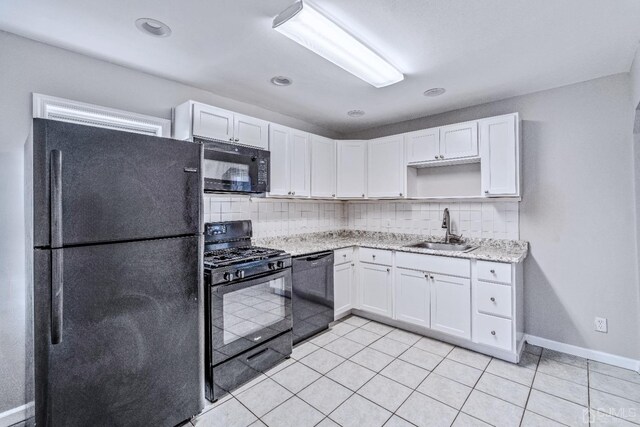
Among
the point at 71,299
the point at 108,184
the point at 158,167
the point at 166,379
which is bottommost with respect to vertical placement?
the point at 166,379

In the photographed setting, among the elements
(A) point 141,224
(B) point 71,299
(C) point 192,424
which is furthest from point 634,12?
(C) point 192,424

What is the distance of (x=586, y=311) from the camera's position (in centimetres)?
264

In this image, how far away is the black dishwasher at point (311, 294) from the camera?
2818mm

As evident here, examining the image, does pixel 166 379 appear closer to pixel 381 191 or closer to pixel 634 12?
pixel 381 191

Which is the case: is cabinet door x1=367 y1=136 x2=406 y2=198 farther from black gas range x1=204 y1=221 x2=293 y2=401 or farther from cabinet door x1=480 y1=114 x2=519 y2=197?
black gas range x1=204 y1=221 x2=293 y2=401

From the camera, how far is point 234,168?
2.63 m

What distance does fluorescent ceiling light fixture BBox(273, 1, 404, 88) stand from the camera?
1657 millimetres

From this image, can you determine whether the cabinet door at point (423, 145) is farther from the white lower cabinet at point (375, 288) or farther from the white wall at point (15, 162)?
the white wall at point (15, 162)

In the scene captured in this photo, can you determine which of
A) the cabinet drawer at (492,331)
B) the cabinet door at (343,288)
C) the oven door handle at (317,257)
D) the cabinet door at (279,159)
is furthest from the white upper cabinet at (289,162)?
the cabinet drawer at (492,331)

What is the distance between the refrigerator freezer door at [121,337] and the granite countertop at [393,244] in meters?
1.20

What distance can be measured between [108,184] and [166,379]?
1172 millimetres

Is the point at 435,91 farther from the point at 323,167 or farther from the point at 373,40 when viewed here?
the point at 323,167

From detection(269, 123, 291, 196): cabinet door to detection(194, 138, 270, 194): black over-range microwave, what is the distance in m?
0.19

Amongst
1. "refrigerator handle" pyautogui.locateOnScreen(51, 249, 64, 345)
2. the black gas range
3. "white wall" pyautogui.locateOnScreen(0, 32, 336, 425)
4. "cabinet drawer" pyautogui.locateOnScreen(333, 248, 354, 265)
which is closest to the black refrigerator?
"refrigerator handle" pyautogui.locateOnScreen(51, 249, 64, 345)
